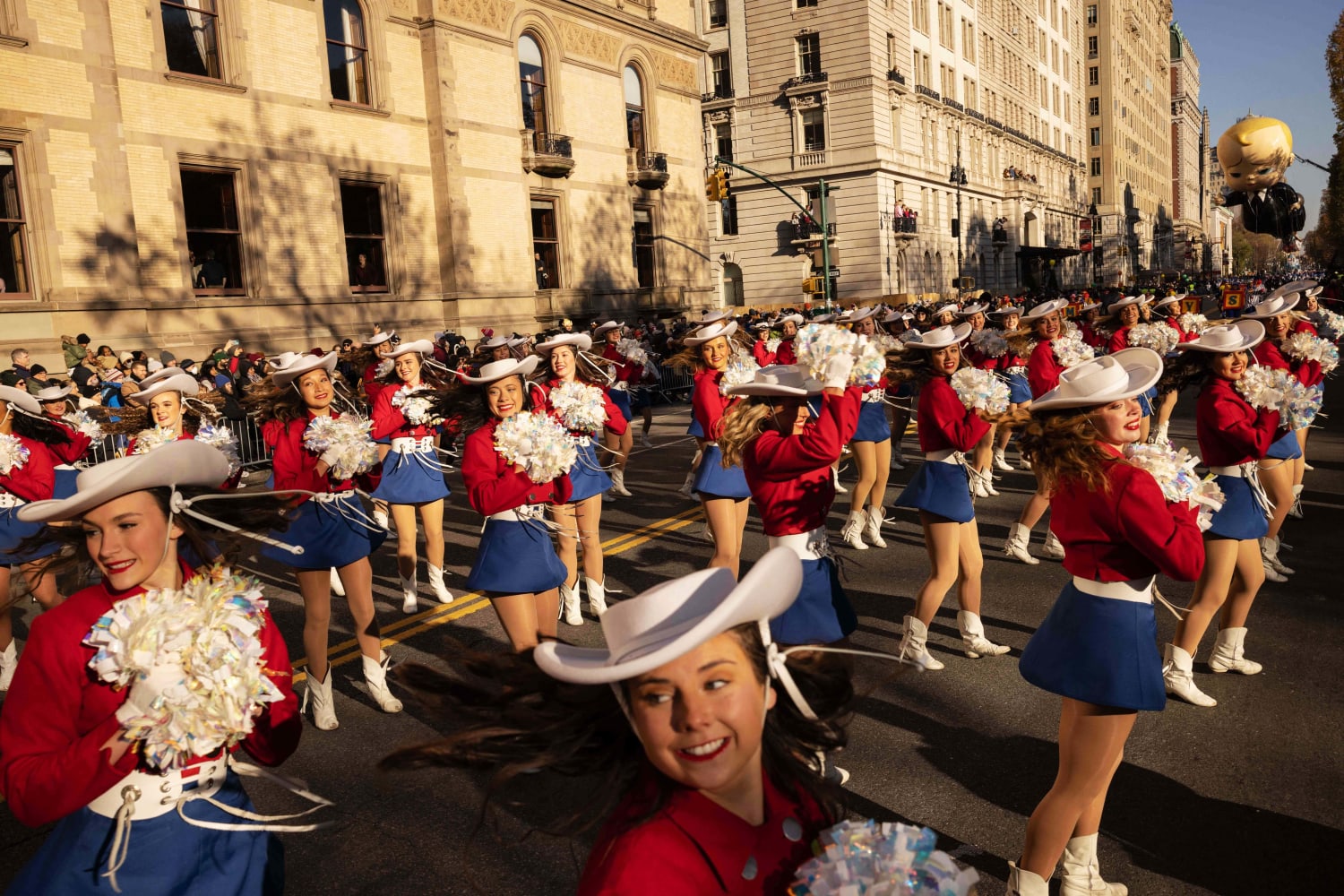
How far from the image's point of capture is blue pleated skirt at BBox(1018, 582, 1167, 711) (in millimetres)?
3592

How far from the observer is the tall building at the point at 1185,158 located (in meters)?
141

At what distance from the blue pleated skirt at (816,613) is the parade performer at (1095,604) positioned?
102 cm

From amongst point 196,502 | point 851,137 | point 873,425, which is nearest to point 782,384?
point 196,502

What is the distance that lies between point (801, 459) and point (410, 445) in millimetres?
5011

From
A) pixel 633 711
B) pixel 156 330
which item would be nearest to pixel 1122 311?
pixel 633 711

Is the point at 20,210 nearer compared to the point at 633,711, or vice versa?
the point at 633,711

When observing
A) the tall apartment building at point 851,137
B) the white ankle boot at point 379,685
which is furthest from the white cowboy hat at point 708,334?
the tall apartment building at point 851,137

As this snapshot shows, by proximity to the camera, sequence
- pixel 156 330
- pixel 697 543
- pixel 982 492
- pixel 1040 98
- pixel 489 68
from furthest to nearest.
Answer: pixel 1040 98 → pixel 489 68 → pixel 156 330 → pixel 982 492 → pixel 697 543

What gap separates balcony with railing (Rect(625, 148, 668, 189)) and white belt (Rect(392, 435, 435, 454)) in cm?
2338

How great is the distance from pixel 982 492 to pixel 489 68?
19451mm

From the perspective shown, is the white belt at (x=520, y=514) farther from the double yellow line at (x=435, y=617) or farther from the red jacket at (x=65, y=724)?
the red jacket at (x=65, y=724)

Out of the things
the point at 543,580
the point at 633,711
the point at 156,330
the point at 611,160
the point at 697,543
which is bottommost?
the point at 697,543

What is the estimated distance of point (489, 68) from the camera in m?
25.8

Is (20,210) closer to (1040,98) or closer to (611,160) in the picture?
(611,160)
